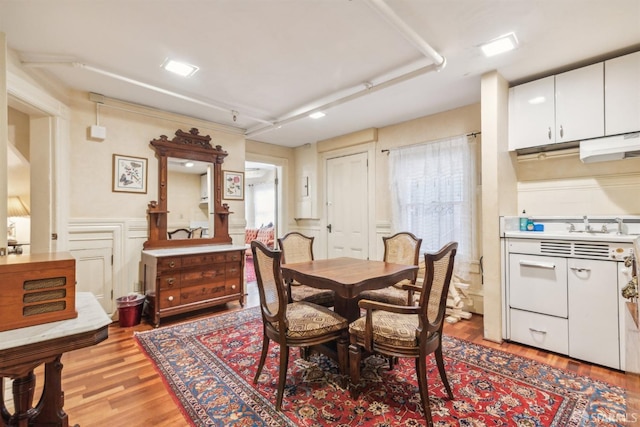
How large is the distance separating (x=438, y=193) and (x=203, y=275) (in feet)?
10.0

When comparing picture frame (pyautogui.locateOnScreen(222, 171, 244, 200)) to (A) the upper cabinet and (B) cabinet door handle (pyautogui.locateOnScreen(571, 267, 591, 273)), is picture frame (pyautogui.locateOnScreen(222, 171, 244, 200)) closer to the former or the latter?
(A) the upper cabinet

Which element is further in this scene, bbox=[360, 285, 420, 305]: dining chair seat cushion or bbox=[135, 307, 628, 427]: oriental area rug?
bbox=[360, 285, 420, 305]: dining chair seat cushion

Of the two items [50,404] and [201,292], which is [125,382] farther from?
[201,292]

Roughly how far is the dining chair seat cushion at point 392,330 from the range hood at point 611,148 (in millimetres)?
2115

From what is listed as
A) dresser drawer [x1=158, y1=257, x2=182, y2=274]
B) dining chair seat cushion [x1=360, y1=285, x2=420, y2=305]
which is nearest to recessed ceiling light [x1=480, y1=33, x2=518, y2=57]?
dining chair seat cushion [x1=360, y1=285, x2=420, y2=305]

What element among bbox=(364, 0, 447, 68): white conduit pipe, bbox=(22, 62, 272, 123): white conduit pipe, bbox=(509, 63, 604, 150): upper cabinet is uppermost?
bbox=(22, 62, 272, 123): white conduit pipe

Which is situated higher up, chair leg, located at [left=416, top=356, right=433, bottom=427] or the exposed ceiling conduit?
the exposed ceiling conduit

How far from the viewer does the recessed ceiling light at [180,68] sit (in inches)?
101

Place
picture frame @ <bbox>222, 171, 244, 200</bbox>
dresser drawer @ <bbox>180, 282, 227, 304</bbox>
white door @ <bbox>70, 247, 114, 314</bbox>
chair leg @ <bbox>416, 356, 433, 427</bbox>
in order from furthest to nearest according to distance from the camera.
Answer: picture frame @ <bbox>222, 171, 244, 200</bbox> < dresser drawer @ <bbox>180, 282, 227, 304</bbox> < white door @ <bbox>70, 247, 114, 314</bbox> < chair leg @ <bbox>416, 356, 433, 427</bbox>

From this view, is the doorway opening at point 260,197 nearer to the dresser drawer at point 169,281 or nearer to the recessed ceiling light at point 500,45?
the dresser drawer at point 169,281

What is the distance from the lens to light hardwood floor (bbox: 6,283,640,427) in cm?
171

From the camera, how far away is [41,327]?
102 cm

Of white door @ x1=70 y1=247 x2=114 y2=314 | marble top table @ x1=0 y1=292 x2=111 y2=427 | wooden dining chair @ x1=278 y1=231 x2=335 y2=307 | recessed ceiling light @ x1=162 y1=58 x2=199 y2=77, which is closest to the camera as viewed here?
marble top table @ x1=0 y1=292 x2=111 y2=427

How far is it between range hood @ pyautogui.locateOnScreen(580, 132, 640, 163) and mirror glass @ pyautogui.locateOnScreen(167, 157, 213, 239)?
4.15 meters
